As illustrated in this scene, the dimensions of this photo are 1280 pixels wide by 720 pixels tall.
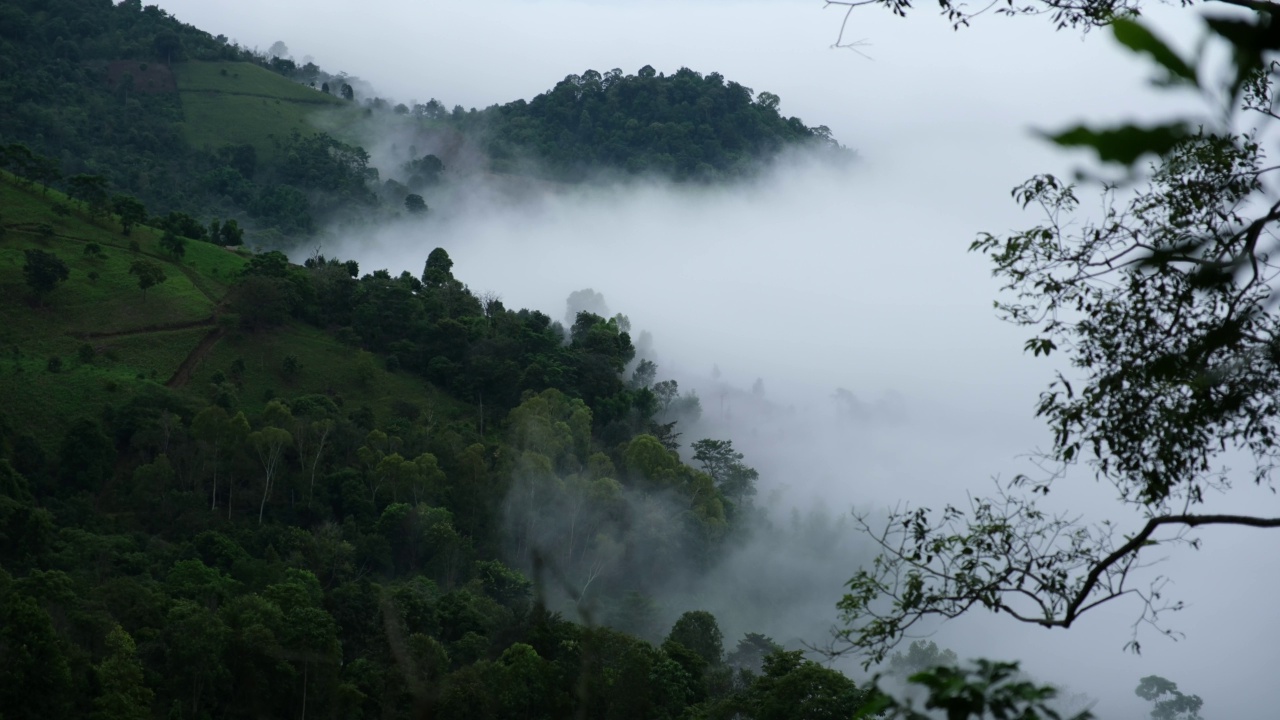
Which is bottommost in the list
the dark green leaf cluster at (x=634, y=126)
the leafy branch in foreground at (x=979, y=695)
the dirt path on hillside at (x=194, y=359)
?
the leafy branch in foreground at (x=979, y=695)

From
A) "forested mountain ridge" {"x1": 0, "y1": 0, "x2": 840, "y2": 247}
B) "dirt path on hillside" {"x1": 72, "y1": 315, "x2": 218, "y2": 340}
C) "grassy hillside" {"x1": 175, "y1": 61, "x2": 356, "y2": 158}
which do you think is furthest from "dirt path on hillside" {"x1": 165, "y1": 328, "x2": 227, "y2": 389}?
"grassy hillside" {"x1": 175, "y1": 61, "x2": 356, "y2": 158}

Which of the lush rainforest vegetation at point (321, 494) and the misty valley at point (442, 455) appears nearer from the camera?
the misty valley at point (442, 455)

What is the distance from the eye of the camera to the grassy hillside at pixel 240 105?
259 ft

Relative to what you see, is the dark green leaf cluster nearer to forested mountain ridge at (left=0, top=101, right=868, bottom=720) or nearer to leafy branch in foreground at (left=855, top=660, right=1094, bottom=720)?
forested mountain ridge at (left=0, top=101, right=868, bottom=720)

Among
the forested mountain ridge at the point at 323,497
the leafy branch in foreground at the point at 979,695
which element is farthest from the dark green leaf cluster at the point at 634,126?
the leafy branch in foreground at the point at 979,695

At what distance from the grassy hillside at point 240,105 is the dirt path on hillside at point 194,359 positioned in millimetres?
39834

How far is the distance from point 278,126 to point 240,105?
340 cm

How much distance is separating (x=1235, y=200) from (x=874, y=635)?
3025 millimetres

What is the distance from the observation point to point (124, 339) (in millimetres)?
38875

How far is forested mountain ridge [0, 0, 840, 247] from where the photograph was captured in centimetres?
7162

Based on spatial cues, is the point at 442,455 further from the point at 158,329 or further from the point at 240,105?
the point at 240,105

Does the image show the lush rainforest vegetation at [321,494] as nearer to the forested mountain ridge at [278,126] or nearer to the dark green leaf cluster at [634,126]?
the forested mountain ridge at [278,126]

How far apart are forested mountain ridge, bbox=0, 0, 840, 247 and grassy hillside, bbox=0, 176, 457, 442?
486 centimetres

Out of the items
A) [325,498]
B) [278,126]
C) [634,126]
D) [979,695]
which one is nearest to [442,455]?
[325,498]
